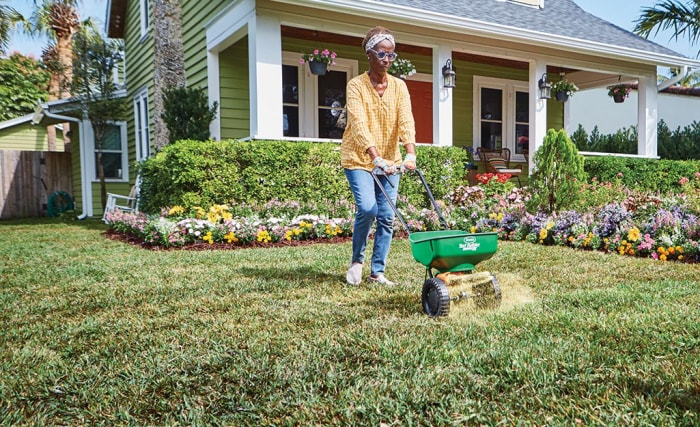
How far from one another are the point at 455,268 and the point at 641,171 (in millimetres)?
10141

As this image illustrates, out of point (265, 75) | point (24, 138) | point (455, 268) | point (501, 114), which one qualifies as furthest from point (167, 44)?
point (24, 138)

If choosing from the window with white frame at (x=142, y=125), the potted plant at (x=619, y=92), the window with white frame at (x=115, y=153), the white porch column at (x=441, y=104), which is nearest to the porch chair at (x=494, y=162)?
the white porch column at (x=441, y=104)

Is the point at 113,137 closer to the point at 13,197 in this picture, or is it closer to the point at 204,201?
the point at 13,197

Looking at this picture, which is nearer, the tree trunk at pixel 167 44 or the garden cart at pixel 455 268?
the garden cart at pixel 455 268

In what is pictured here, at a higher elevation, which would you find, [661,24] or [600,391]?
[661,24]

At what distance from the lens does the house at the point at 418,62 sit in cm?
828

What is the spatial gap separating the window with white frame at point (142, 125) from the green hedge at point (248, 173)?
5005mm

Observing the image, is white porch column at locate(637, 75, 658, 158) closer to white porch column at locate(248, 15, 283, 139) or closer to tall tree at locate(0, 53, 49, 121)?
white porch column at locate(248, 15, 283, 139)

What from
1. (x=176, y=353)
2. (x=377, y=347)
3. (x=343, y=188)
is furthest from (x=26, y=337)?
(x=343, y=188)

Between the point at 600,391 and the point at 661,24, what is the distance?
15961 millimetres

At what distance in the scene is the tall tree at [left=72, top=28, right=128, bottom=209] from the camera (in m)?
13.0

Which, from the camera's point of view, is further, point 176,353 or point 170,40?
point 170,40

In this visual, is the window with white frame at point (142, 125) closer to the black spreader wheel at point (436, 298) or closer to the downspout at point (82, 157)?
the downspout at point (82, 157)

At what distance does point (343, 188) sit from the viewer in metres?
8.39
